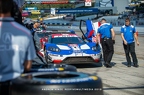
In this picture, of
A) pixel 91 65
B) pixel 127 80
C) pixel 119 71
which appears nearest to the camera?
pixel 127 80

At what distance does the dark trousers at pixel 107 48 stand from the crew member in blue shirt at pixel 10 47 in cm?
875

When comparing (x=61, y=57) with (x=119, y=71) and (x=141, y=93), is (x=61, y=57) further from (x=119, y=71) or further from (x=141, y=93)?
(x=141, y=93)

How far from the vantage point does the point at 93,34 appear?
14.0 metres

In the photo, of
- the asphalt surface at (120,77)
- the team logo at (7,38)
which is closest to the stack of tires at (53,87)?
the team logo at (7,38)

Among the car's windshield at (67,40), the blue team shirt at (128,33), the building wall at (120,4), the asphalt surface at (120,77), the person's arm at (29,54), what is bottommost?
the building wall at (120,4)

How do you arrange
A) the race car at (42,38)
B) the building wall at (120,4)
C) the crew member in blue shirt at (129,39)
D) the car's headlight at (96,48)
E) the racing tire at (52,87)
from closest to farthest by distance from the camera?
the racing tire at (52,87), the crew member in blue shirt at (129,39), the car's headlight at (96,48), the race car at (42,38), the building wall at (120,4)

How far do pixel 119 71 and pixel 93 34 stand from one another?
3117 mm

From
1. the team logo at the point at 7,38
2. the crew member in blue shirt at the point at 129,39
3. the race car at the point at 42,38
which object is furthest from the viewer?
the race car at the point at 42,38

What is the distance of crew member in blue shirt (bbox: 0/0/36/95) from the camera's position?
3469mm

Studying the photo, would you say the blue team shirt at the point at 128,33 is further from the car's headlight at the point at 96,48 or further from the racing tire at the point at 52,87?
the racing tire at the point at 52,87

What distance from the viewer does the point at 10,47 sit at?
346 centimetres

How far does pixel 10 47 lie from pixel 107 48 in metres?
9.03

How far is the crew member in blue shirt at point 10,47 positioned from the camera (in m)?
3.47

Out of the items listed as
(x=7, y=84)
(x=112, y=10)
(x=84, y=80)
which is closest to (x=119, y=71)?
(x=84, y=80)
